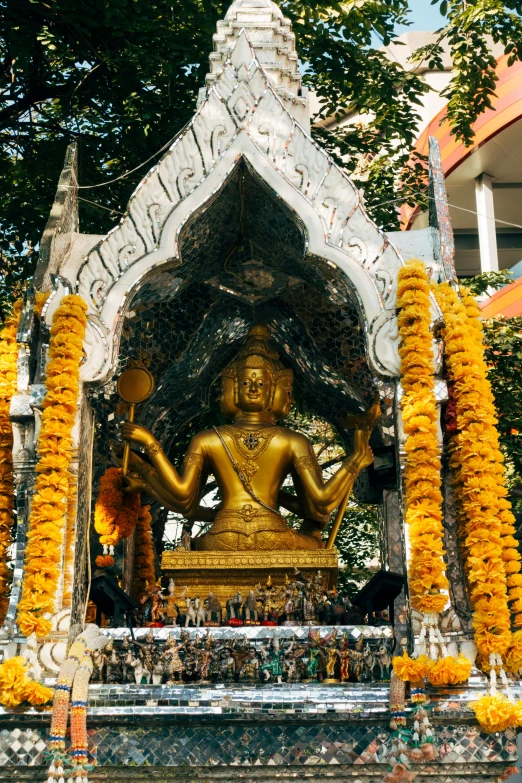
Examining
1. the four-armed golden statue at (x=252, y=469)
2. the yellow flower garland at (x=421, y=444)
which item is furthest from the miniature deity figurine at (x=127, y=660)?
the yellow flower garland at (x=421, y=444)

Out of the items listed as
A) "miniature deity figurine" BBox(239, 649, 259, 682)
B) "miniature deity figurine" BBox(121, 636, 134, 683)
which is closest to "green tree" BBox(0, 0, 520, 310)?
"miniature deity figurine" BBox(121, 636, 134, 683)

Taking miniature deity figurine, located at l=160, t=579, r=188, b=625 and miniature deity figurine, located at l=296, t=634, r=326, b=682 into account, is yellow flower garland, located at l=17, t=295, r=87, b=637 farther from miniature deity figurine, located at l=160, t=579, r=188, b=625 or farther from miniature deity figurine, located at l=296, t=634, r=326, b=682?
miniature deity figurine, located at l=296, t=634, r=326, b=682

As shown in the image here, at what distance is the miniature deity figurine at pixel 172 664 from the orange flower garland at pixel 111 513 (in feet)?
6.94

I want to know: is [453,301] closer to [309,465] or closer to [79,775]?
[309,465]

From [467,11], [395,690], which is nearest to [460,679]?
[395,690]

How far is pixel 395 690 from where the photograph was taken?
8.59m

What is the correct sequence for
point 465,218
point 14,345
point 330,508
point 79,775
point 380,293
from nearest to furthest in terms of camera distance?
1. point 79,775
2. point 380,293
3. point 14,345
4. point 330,508
5. point 465,218

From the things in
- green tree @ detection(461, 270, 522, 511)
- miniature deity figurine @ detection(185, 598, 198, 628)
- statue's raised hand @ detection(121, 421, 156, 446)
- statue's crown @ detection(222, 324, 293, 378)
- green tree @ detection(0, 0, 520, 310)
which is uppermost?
green tree @ detection(0, 0, 520, 310)

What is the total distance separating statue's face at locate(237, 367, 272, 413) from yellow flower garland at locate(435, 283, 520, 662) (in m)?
2.51

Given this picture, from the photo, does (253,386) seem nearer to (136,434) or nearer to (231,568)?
(136,434)

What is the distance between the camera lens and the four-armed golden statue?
36.7 ft

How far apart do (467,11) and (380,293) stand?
7.64 meters

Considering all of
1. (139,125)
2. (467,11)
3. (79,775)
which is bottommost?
(79,775)

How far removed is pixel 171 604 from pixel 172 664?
115 cm
